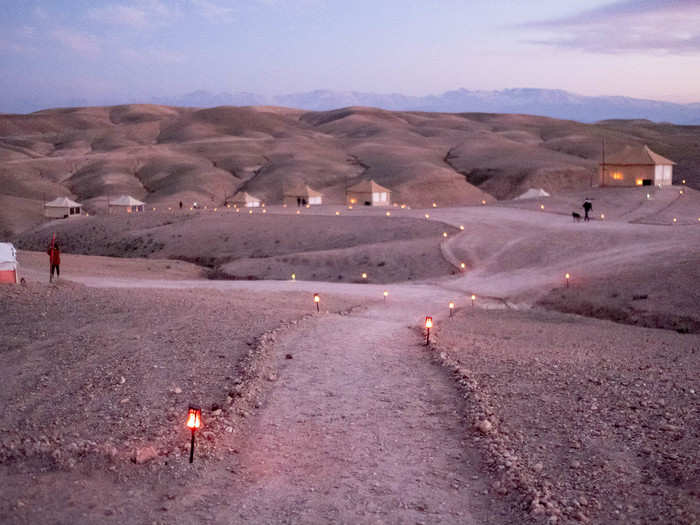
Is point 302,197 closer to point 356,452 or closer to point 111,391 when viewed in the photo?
point 111,391

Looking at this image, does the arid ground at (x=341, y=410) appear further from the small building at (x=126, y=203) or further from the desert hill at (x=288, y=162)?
the desert hill at (x=288, y=162)

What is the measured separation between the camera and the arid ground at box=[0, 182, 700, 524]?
6371 millimetres

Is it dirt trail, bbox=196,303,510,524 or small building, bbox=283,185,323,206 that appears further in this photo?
small building, bbox=283,185,323,206

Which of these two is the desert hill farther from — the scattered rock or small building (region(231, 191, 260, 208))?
the scattered rock

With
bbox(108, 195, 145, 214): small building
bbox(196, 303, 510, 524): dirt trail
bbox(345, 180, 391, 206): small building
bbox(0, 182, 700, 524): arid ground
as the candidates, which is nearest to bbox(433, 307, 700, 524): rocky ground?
bbox(0, 182, 700, 524): arid ground

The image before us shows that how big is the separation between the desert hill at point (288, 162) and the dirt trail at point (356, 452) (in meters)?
53.7

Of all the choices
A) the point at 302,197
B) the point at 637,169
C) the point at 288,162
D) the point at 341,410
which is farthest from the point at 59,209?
the point at 341,410

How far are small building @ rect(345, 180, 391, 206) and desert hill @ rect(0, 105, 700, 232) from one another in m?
12.6

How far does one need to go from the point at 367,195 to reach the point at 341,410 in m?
50.0

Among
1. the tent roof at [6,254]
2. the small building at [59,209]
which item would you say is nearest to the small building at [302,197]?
the small building at [59,209]

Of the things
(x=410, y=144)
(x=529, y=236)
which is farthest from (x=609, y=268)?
(x=410, y=144)

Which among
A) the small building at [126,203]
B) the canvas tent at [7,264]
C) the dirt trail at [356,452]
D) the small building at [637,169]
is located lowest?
the dirt trail at [356,452]

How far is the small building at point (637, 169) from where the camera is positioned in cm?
4931

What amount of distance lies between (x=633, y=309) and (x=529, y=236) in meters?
12.2
